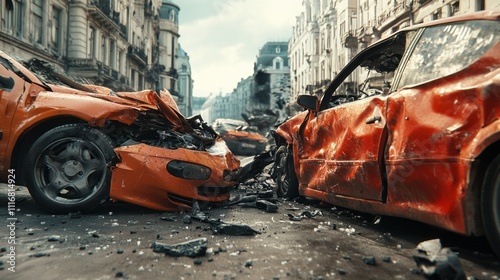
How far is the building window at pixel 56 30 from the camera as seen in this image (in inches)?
786

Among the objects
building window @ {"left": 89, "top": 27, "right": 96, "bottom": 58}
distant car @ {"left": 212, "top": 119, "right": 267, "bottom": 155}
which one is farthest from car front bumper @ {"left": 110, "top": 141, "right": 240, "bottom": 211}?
building window @ {"left": 89, "top": 27, "right": 96, "bottom": 58}

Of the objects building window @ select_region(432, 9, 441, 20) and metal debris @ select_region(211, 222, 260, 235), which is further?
building window @ select_region(432, 9, 441, 20)

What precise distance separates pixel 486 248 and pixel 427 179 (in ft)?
2.28

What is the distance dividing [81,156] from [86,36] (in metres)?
21.3

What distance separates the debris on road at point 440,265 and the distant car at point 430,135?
264mm

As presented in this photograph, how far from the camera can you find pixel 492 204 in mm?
2156

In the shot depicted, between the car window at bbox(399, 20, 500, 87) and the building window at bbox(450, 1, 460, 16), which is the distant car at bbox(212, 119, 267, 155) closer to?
the building window at bbox(450, 1, 460, 16)

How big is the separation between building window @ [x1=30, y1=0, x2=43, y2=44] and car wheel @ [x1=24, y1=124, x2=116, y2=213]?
16.4 meters

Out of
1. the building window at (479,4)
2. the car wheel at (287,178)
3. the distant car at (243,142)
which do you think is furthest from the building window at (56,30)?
the building window at (479,4)

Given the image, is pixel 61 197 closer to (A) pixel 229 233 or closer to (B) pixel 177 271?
(A) pixel 229 233

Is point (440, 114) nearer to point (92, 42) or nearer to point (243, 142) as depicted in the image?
point (243, 142)

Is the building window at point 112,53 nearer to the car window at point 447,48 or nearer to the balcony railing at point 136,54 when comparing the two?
the balcony railing at point 136,54

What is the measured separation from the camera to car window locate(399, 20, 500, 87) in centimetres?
247

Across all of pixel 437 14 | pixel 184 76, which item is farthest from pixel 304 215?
pixel 184 76
